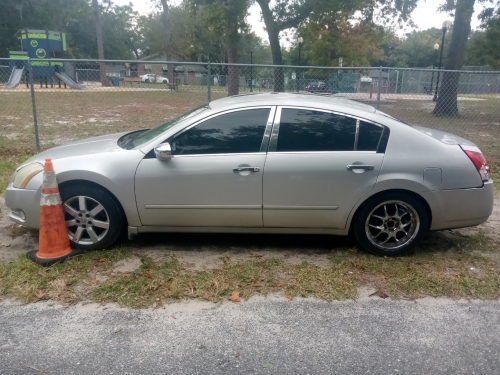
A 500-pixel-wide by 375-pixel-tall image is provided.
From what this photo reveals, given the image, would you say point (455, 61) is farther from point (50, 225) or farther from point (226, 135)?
point (50, 225)

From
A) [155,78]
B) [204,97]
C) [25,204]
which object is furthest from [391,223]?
[155,78]

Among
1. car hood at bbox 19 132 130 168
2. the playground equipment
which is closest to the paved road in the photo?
car hood at bbox 19 132 130 168

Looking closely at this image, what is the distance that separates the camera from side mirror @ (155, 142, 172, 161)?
404cm

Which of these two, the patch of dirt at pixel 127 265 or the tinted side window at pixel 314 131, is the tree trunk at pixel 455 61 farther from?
the patch of dirt at pixel 127 265

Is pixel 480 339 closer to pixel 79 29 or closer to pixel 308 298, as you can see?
pixel 308 298

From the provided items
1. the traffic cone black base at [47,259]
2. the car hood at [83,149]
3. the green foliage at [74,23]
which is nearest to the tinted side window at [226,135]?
the car hood at [83,149]

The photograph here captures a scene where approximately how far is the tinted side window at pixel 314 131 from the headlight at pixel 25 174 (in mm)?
2353

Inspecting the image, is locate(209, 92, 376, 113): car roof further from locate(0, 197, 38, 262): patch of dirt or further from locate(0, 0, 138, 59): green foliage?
locate(0, 0, 138, 59): green foliage

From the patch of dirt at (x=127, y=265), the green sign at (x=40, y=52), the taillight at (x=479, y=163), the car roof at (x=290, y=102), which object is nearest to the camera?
the patch of dirt at (x=127, y=265)

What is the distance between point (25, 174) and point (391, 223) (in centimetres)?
359

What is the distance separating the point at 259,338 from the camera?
120 inches

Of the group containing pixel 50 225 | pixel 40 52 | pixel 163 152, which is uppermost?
pixel 40 52

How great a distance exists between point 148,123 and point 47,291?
1032 cm

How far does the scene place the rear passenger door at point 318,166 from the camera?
13.4ft
